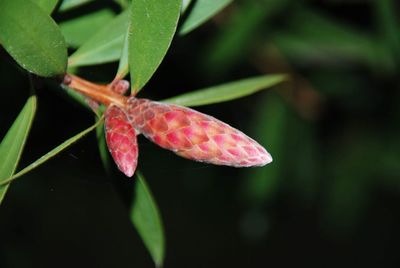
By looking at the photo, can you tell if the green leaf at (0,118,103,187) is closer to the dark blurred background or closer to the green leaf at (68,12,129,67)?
the green leaf at (68,12,129,67)

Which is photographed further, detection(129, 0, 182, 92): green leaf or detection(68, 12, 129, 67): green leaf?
detection(68, 12, 129, 67): green leaf

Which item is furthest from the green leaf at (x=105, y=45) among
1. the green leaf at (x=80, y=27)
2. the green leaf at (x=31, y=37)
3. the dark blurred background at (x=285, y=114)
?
the dark blurred background at (x=285, y=114)

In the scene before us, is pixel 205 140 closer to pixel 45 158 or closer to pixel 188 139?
pixel 188 139

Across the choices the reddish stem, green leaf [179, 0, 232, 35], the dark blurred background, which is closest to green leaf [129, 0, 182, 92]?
the reddish stem

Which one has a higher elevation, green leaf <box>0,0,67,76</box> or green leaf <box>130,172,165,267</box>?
green leaf <box>0,0,67,76</box>

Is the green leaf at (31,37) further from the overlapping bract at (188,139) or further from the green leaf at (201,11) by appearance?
the green leaf at (201,11)

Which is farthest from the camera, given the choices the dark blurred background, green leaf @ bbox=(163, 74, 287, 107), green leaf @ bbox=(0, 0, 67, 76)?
the dark blurred background

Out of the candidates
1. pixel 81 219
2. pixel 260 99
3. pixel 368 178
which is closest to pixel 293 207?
pixel 368 178
